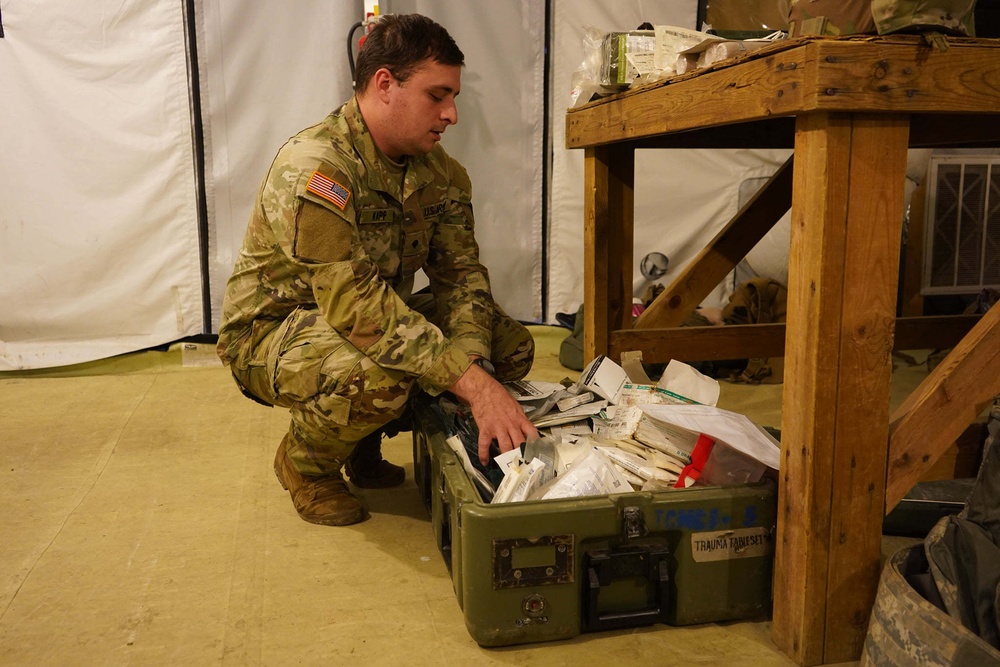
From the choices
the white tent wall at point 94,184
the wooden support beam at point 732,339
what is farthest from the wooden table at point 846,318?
the white tent wall at point 94,184

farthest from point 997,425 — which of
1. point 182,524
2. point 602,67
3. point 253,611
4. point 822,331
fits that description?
point 182,524

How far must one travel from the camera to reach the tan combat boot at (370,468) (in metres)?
2.03

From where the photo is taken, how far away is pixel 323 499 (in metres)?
1.80

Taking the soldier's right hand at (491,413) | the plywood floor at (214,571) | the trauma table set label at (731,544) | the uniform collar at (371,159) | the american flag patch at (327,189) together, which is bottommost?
the plywood floor at (214,571)

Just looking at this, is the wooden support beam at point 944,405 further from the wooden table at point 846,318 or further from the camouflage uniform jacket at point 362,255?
the camouflage uniform jacket at point 362,255

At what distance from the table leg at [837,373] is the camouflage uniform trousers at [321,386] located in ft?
2.51

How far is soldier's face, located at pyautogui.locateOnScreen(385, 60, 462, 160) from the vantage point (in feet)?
5.69

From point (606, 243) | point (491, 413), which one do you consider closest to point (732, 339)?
point (606, 243)

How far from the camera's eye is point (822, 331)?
1.15m

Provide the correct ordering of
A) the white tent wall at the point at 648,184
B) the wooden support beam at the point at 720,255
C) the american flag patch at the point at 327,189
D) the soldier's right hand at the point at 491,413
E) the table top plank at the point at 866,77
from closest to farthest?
1. the table top plank at the point at 866,77
2. the soldier's right hand at the point at 491,413
3. the american flag patch at the point at 327,189
4. the wooden support beam at the point at 720,255
5. the white tent wall at the point at 648,184

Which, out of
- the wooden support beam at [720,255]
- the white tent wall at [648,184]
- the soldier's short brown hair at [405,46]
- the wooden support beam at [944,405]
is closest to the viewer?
the wooden support beam at [944,405]

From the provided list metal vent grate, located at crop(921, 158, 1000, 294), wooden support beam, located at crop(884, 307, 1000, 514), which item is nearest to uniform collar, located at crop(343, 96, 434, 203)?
wooden support beam, located at crop(884, 307, 1000, 514)

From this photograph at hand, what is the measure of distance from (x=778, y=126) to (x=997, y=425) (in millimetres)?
1095

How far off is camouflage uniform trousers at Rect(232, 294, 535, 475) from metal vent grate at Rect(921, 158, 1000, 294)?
228 cm
